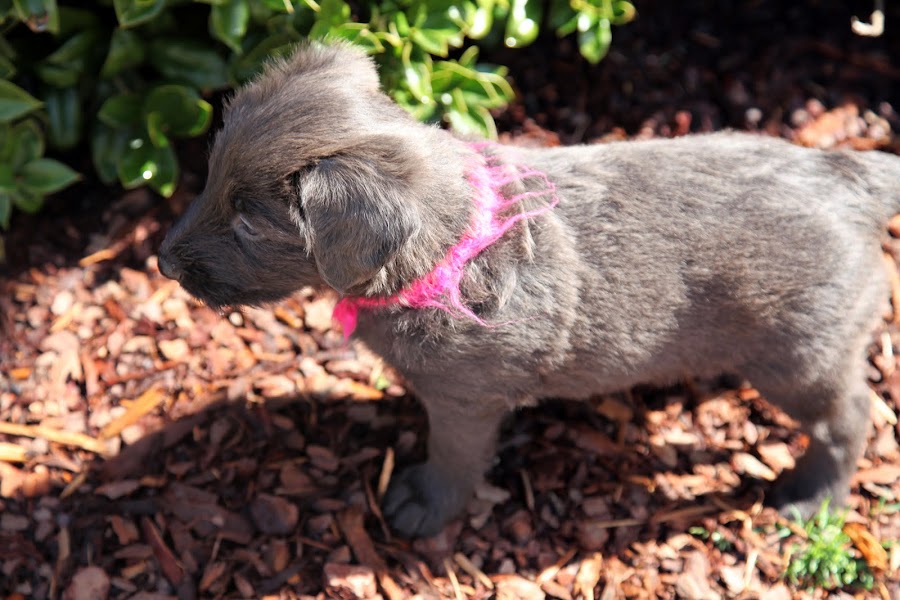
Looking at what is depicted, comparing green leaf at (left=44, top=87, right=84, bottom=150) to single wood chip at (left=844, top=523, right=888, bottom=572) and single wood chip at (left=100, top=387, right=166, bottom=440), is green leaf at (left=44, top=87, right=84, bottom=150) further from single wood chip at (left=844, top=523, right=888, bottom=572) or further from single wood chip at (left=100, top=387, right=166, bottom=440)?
single wood chip at (left=844, top=523, right=888, bottom=572)

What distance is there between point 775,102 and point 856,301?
103 inches

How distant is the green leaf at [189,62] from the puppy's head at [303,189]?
125 centimetres

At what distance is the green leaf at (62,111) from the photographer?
185 inches

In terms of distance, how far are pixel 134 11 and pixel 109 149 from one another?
92 cm

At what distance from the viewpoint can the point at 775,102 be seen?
18.9 ft

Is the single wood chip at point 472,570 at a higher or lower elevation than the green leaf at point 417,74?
lower

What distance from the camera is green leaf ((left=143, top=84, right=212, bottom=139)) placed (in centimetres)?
453

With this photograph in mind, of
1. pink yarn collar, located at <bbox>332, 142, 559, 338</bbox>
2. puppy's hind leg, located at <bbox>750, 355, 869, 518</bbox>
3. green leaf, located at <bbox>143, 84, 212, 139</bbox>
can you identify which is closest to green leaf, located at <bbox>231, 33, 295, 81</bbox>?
green leaf, located at <bbox>143, 84, 212, 139</bbox>

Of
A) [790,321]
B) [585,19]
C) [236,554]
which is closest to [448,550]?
[236,554]

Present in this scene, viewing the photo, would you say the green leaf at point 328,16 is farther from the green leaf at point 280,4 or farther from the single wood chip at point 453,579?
the single wood chip at point 453,579

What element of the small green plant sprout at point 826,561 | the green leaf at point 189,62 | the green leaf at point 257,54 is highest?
the green leaf at point 257,54

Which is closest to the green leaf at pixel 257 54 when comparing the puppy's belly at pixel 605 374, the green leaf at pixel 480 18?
the green leaf at pixel 480 18

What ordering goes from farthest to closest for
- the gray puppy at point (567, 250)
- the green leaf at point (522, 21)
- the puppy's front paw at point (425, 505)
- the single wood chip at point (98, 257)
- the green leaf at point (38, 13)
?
the single wood chip at point (98, 257), the green leaf at point (522, 21), the puppy's front paw at point (425, 505), the green leaf at point (38, 13), the gray puppy at point (567, 250)

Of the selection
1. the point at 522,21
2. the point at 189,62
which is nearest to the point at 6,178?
the point at 189,62
